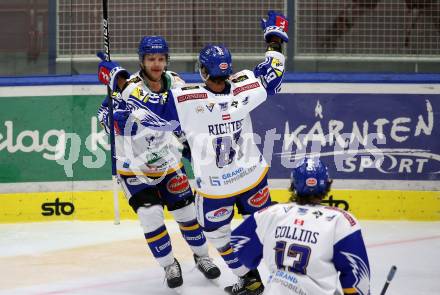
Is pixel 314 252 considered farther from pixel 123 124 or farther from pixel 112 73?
pixel 112 73

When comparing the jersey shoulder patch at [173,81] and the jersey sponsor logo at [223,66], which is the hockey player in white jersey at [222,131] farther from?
the jersey shoulder patch at [173,81]

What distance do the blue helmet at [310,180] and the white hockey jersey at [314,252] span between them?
64mm

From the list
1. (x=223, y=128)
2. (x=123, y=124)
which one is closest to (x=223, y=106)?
(x=223, y=128)

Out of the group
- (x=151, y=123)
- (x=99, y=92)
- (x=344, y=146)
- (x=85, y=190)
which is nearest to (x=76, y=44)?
(x=99, y=92)

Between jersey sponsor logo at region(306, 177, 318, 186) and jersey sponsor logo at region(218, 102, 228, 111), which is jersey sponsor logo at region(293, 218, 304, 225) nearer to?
jersey sponsor logo at region(306, 177, 318, 186)

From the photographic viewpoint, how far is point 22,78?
8.52 meters

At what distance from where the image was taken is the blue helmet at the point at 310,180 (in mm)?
3891

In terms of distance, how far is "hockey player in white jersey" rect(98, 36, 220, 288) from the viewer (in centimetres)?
611

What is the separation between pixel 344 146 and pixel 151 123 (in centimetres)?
308

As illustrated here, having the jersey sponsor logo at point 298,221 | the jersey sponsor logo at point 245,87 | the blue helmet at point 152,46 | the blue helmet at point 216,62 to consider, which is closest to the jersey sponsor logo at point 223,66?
the blue helmet at point 216,62

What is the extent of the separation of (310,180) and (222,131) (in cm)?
174

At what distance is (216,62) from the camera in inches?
215

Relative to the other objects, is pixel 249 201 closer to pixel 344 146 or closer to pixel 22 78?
pixel 344 146

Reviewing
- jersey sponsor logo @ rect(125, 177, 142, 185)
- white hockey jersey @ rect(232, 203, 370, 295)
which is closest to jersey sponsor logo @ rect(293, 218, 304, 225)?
white hockey jersey @ rect(232, 203, 370, 295)
